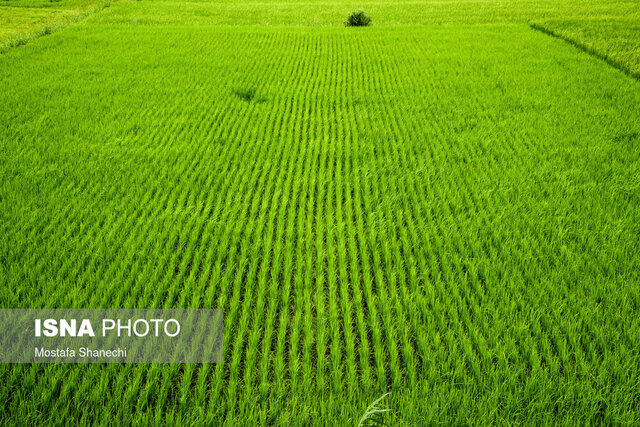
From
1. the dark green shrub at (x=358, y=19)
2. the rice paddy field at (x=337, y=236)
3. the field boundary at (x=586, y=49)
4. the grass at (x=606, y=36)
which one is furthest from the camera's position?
the dark green shrub at (x=358, y=19)

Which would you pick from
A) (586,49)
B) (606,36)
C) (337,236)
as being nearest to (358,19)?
(586,49)

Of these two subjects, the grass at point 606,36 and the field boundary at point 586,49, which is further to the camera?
the grass at point 606,36

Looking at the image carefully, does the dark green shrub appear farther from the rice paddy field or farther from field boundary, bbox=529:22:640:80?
the rice paddy field

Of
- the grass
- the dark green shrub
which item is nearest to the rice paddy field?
the grass

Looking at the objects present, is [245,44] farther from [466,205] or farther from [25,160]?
[466,205]

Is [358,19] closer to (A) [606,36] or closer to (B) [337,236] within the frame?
(A) [606,36]

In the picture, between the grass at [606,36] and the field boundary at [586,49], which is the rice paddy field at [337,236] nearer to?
the field boundary at [586,49]

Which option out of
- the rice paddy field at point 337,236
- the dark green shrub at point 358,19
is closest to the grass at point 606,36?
the rice paddy field at point 337,236
